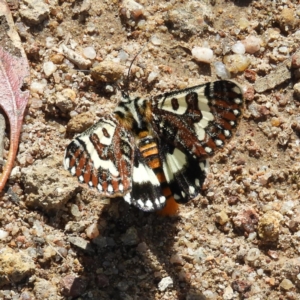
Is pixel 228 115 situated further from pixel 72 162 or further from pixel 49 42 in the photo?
pixel 49 42

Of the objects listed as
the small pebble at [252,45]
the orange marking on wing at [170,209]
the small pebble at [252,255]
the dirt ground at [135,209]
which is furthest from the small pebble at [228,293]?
the small pebble at [252,45]

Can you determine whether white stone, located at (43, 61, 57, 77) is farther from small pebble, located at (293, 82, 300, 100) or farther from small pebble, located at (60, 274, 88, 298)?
small pebble, located at (293, 82, 300, 100)

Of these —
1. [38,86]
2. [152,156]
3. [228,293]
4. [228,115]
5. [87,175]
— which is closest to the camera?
[87,175]

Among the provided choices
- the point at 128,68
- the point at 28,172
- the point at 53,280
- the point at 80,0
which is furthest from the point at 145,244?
the point at 80,0

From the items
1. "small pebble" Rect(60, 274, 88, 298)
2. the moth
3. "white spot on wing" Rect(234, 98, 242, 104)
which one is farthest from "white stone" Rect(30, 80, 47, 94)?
"white spot on wing" Rect(234, 98, 242, 104)

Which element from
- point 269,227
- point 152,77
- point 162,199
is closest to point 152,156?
point 162,199

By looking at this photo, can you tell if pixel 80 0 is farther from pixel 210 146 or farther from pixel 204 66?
pixel 210 146
